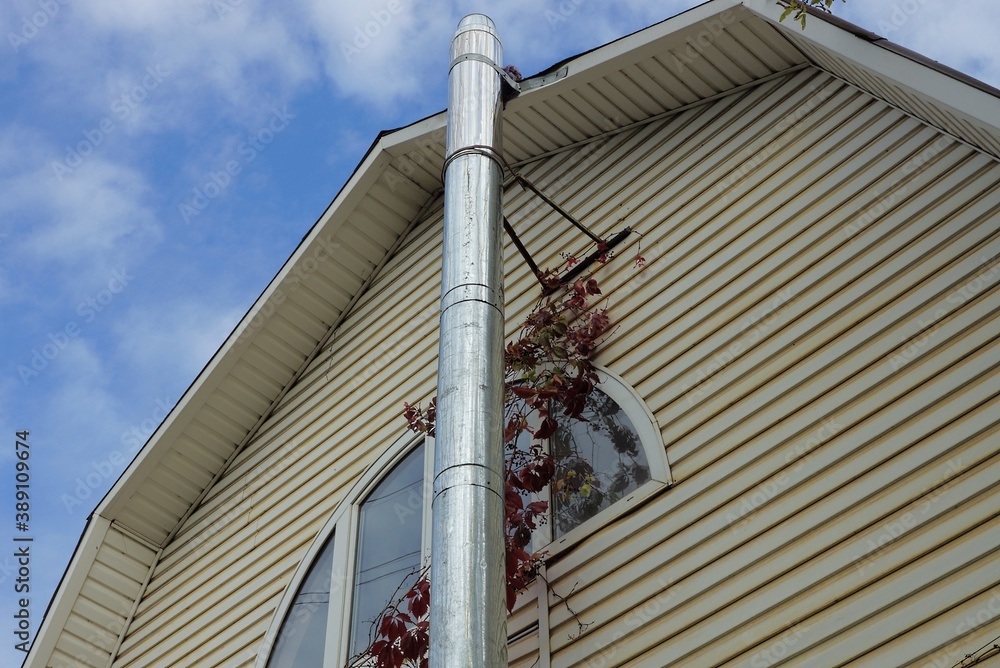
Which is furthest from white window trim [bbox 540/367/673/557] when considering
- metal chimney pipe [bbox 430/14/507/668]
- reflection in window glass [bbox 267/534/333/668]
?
reflection in window glass [bbox 267/534/333/668]

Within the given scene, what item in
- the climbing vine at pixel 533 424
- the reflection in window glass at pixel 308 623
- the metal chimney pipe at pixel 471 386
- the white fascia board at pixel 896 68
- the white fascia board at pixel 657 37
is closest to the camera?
the metal chimney pipe at pixel 471 386

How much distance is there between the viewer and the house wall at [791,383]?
4.36 metres

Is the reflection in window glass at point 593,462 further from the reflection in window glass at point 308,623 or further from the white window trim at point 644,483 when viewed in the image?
the reflection in window glass at point 308,623

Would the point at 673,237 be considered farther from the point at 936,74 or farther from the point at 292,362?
the point at 292,362

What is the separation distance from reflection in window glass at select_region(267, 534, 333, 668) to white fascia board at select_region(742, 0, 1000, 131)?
4182 millimetres

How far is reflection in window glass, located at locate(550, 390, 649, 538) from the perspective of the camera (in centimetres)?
577

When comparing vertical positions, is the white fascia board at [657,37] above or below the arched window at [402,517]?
above

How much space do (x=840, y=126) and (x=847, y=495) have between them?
214cm

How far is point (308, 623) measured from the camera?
283 inches

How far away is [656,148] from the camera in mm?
7047

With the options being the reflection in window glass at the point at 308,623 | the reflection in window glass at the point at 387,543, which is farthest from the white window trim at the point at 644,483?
the reflection in window glass at the point at 308,623

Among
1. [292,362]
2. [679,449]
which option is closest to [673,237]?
[679,449]

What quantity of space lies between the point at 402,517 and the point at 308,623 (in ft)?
3.01

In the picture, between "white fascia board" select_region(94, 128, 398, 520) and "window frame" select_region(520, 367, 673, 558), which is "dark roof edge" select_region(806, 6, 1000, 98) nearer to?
"window frame" select_region(520, 367, 673, 558)
